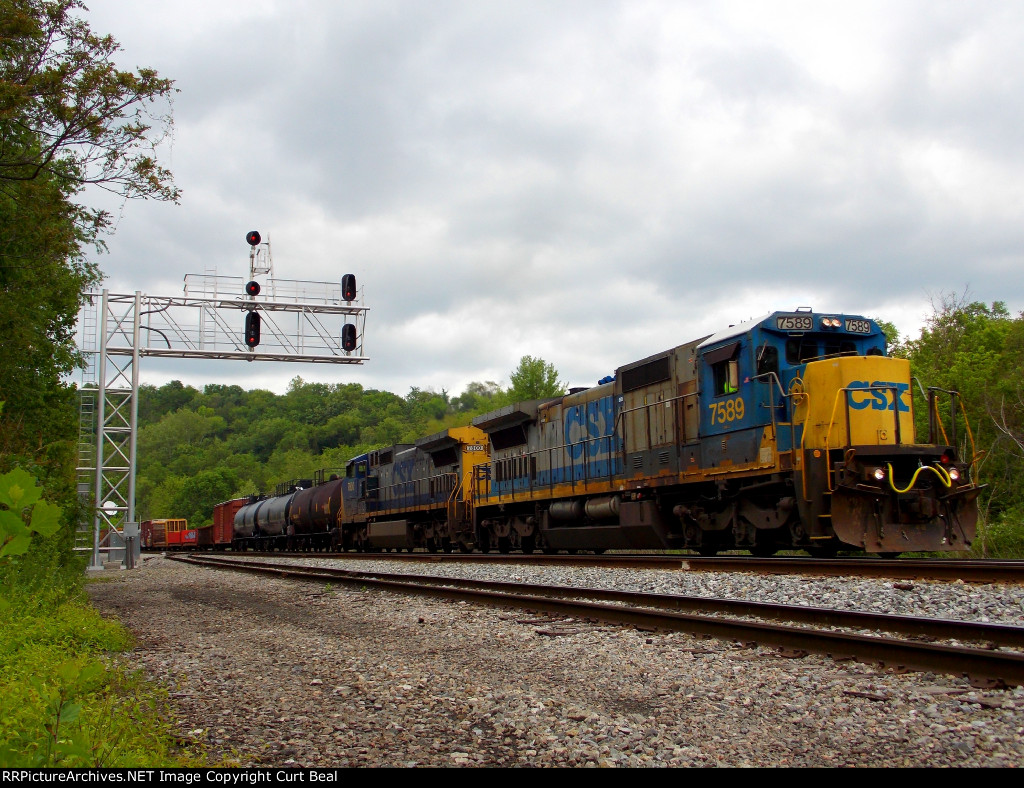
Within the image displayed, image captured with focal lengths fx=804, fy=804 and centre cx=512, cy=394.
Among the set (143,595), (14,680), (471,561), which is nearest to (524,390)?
(471,561)

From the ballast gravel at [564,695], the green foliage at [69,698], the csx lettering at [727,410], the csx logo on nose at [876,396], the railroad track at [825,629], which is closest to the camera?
the green foliage at [69,698]

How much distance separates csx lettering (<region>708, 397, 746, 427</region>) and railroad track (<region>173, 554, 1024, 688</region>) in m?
4.96

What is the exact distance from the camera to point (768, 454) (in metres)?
12.6

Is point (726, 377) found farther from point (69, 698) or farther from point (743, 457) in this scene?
point (69, 698)

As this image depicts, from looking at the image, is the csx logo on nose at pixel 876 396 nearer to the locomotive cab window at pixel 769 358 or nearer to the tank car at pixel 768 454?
the tank car at pixel 768 454

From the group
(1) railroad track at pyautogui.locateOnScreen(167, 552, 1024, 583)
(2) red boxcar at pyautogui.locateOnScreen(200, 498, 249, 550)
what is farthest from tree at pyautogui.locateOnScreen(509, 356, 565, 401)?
(1) railroad track at pyautogui.locateOnScreen(167, 552, 1024, 583)

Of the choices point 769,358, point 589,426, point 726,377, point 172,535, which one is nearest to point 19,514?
point 769,358

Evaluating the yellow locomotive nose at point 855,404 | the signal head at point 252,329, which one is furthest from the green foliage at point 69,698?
the signal head at point 252,329

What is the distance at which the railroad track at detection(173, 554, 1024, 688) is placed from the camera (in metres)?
5.23

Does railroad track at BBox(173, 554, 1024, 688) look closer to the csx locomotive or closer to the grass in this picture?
the csx locomotive

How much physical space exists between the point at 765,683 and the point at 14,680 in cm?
509

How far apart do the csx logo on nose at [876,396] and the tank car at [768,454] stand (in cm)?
2

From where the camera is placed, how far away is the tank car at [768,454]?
11.6 metres

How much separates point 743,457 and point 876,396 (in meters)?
2.22
